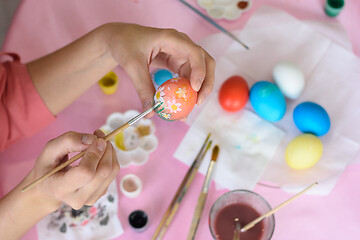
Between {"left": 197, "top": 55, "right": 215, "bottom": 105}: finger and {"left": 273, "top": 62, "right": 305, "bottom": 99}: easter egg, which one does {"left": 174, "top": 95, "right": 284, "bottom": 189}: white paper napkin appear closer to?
{"left": 273, "top": 62, "right": 305, "bottom": 99}: easter egg

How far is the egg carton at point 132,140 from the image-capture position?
1.05m

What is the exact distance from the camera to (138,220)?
3.18 ft

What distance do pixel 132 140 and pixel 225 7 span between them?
1.80 ft

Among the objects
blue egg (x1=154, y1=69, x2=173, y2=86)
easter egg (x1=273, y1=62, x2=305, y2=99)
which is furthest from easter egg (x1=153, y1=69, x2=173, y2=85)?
easter egg (x1=273, y1=62, x2=305, y2=99)

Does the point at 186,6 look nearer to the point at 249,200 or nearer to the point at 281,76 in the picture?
the point at 281,76

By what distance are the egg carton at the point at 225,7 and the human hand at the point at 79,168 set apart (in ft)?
2.16

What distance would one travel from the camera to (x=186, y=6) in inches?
50.4

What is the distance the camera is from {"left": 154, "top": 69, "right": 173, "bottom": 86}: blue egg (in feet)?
3.60

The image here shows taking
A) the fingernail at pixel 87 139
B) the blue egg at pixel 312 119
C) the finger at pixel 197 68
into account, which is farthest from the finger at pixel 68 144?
the blue egg at pixel 312 119

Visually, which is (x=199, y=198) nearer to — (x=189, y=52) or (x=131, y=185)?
(x=131, y=185)

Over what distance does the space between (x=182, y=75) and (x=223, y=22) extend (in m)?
0.38

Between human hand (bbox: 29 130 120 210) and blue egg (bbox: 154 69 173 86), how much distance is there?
0.34 m

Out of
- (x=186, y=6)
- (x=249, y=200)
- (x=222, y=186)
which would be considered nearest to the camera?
(x=249, y=200)

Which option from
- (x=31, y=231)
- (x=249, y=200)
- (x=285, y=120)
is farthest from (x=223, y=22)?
(x=31, y=231)
